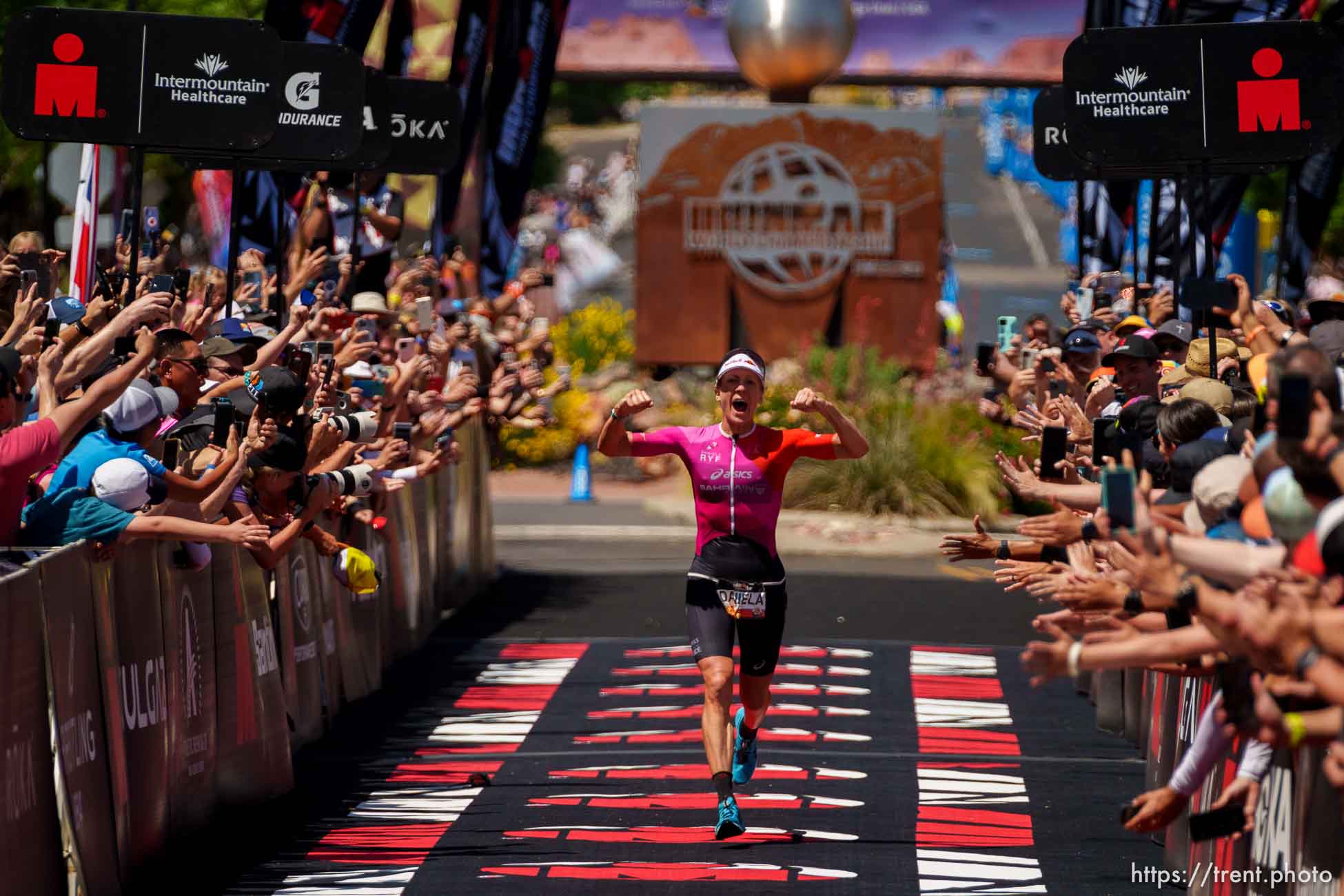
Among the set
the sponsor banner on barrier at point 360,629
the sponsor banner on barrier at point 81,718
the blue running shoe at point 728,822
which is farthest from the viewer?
the sponsor banner on barrier at point 360,629

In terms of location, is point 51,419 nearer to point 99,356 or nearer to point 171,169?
point 99,356

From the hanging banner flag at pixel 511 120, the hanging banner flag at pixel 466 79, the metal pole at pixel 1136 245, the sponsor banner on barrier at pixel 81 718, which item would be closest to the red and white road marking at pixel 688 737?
the metal pole at pixel 1136 245

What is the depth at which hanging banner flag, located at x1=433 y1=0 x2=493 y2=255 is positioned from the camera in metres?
21.1

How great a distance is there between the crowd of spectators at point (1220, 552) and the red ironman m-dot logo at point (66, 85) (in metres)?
4.96

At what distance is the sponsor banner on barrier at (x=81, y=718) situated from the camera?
24.2ft

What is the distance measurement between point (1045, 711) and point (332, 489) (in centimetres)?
484

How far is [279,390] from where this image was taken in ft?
32.6

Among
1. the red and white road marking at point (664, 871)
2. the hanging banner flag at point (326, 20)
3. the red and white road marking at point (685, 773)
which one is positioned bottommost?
the red and white road marking at point (685, 773)

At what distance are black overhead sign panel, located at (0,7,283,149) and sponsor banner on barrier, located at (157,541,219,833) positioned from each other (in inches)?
109

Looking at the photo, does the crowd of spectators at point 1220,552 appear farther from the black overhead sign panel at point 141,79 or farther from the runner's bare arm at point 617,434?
the black overhead sign panel at point 141,79

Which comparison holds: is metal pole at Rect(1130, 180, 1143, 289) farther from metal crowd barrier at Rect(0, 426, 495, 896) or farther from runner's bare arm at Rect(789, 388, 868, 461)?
metal crowd barrier at Rect(0, 426, 495, 896)

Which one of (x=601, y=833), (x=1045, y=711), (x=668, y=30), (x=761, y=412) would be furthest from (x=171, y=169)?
(x=601, y=833)

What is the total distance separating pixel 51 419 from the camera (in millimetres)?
7430

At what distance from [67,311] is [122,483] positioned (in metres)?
2.07
